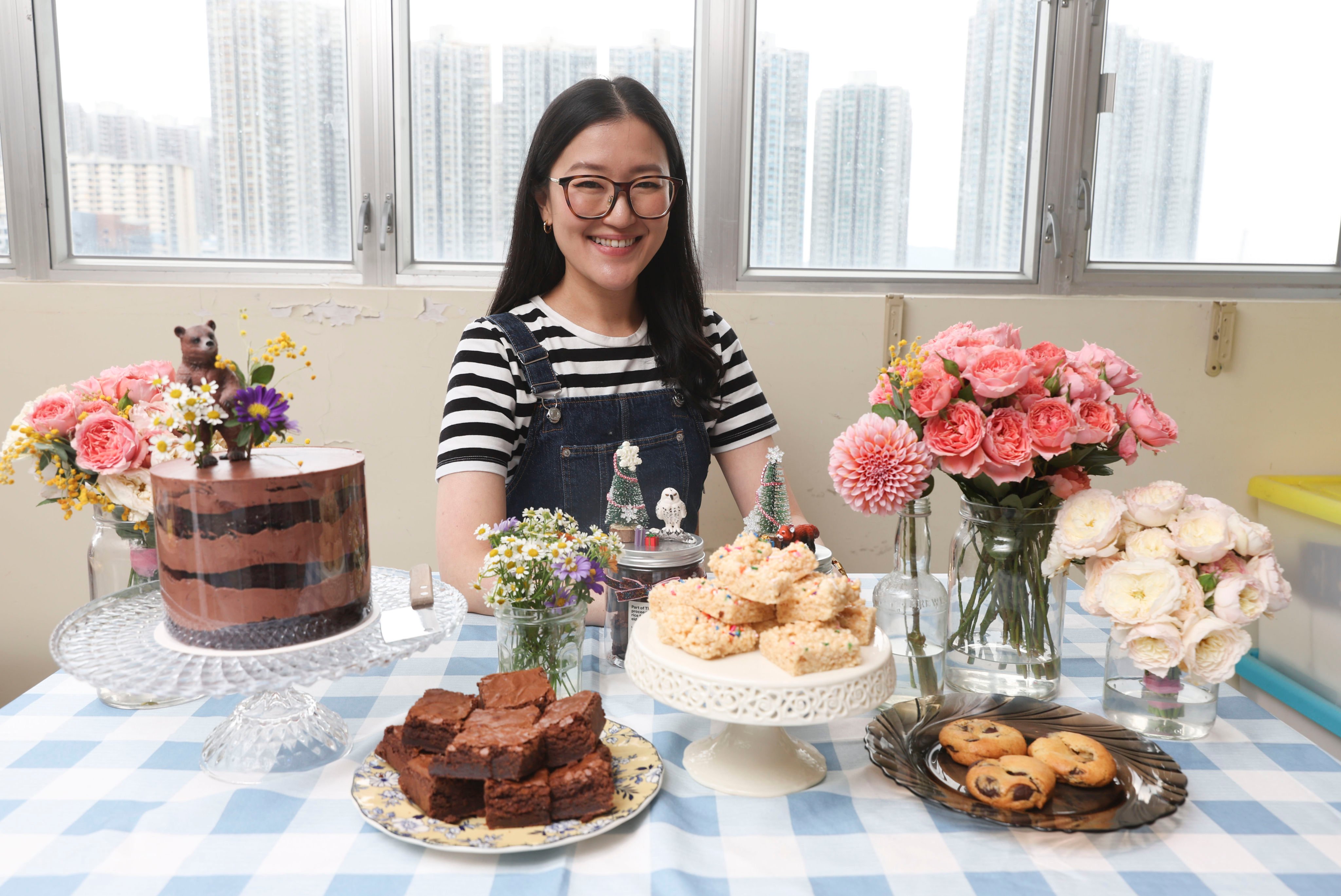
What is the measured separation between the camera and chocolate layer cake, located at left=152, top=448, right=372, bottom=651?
81 centimetres

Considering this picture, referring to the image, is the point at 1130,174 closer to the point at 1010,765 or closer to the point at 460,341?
the point at 460,341

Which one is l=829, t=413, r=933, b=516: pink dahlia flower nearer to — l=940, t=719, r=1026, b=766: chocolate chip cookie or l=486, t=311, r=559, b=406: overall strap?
l=940, t=719, r=1026, b=766: chocolate chip cookie

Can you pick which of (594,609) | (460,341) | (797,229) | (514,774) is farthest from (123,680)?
(797,229)

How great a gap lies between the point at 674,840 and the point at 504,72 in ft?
6.45

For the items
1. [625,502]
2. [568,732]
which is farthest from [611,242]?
[568,732]

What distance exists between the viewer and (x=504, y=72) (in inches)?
86.7

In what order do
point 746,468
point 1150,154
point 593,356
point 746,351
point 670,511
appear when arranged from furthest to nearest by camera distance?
1. point 1150,154
2. point 746,351
3. point 746,468
4. point 593,356
5. point 670,511

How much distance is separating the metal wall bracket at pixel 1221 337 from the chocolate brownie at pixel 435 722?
6.86 ft

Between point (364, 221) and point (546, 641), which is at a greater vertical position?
point (364, 221)

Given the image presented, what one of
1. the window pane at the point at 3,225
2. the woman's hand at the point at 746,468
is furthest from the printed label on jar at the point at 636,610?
the window pane at the point at 3,225

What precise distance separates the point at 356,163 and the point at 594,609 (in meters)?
1.49

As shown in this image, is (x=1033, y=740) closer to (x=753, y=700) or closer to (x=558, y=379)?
(x=753, y=700)

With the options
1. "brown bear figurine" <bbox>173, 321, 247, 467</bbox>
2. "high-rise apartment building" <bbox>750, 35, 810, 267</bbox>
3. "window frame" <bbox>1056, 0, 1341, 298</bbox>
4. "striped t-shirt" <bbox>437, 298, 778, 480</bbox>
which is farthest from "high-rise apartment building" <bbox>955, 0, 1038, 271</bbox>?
"brown bear figurine" <bbox>173, 321, 247, 467</bbox>

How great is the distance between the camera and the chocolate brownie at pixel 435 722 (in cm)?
81
